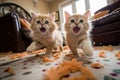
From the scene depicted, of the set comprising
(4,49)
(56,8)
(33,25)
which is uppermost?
(56,8)

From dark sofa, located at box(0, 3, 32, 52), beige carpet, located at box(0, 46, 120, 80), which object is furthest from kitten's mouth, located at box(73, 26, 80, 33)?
dark sofa, located at box(0, 3, 32, 52)

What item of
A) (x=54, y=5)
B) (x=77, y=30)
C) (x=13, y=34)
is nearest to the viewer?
(x=77, y=30)

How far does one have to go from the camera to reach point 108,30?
6.91ft

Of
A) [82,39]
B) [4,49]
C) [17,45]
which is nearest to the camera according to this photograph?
[82,39]

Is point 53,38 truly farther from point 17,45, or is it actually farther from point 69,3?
point 69,3

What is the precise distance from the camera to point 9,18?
2.42m

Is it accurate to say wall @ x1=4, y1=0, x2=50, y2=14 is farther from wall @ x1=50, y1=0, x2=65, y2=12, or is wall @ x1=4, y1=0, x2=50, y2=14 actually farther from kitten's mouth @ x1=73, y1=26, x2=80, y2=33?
kitten's mouth @ x1=73, y1=26, x2=80, y2=33

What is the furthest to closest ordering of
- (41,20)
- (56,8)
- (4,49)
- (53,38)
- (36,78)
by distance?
(56,8) → (4,49) → (53,38) → (41,20) → (36,78)

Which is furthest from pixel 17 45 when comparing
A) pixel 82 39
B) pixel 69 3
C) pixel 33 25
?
pixel 69 3

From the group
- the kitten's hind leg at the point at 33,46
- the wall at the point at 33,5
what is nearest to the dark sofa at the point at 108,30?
the kitten's hind leg at the point at 33,46

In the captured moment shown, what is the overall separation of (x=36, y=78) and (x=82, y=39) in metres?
0.68

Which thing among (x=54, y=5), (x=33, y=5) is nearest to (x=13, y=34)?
(x=33, y=5)

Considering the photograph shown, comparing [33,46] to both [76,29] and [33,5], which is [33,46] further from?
[33,5]

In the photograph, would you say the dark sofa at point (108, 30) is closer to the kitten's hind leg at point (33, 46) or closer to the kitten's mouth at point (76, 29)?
the kitten's mouth at point (76, 29)
